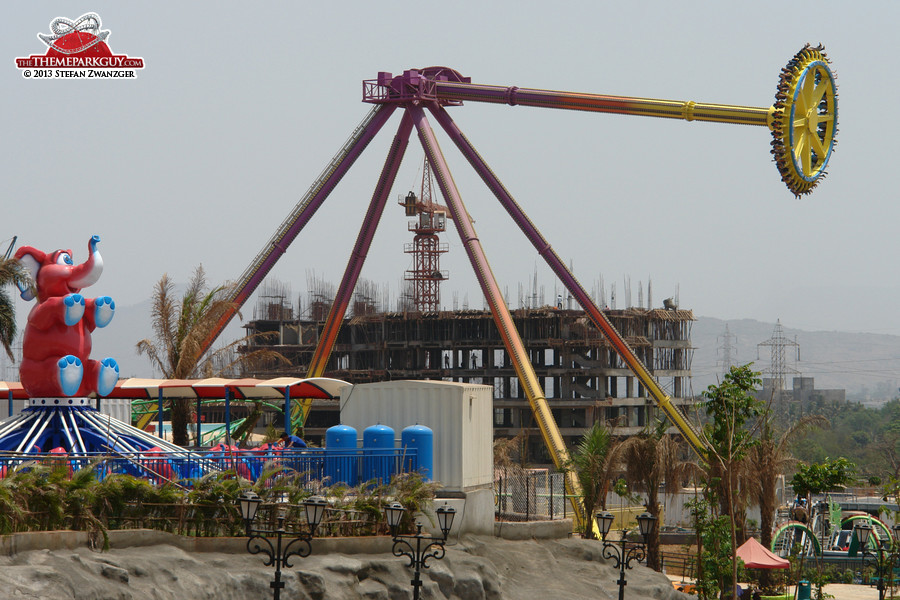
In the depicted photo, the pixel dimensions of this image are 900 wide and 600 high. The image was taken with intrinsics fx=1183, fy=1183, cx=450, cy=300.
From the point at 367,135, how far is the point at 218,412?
51.1 m

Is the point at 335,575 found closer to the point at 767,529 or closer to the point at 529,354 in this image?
the point at 767,529

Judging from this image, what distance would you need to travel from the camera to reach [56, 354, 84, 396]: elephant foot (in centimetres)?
2522

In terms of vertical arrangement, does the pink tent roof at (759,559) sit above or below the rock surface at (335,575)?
below

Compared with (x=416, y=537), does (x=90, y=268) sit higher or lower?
higher

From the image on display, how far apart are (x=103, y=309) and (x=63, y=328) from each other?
38.8 inches

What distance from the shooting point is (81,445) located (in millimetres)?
24641

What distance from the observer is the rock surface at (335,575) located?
55.7ft

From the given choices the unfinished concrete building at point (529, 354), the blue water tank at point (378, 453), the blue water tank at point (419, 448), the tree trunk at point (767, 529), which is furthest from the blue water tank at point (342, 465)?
the unfinished concrete building at point (529, 354)

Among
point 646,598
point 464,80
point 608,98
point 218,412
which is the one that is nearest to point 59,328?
point 646,598

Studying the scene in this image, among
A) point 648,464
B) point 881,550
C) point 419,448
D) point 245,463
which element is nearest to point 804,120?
point 648,464

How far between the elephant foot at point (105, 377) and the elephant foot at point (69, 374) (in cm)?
44

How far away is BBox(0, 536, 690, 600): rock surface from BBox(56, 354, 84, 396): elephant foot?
7.02 m

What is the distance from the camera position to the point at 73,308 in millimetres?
25391

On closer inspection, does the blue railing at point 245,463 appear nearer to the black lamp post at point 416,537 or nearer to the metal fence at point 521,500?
the black lamp post at point 416,537
